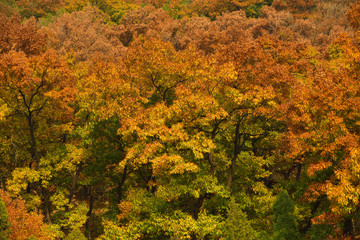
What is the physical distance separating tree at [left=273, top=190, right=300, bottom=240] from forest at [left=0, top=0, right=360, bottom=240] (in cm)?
6

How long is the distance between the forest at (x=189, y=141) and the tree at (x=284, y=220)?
2.4 inches

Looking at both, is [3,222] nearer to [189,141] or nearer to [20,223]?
[20,223]

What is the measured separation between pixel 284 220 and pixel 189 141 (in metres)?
7.52

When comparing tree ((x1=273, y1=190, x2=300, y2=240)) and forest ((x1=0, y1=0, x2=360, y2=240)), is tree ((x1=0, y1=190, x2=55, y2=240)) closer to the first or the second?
forest ((x1=0, y1=0, x2=360, y2=240))

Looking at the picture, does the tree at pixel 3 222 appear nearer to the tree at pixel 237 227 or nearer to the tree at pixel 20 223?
the tree at pixel 20 223

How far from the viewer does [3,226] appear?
1552cm

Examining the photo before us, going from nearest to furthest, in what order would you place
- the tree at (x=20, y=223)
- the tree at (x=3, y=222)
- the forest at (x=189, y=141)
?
the tree at (x=3, y=222), the tree at (x=20, y=223), the forest at (x=189, y=141)

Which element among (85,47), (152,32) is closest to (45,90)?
(85,47)

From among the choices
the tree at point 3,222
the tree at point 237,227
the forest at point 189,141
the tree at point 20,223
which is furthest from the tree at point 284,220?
the tree at point 3,222

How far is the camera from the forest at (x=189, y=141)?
17062mm

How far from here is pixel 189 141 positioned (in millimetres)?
18938

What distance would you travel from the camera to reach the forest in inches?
672

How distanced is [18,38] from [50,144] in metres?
12.5

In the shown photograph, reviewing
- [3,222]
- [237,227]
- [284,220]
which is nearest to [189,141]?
[237,227]
